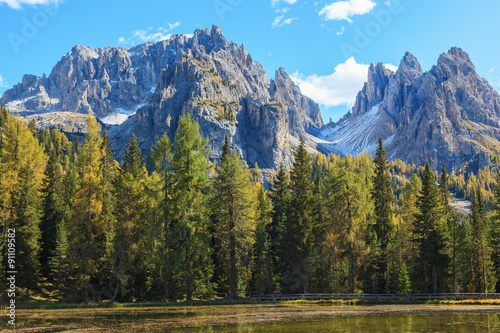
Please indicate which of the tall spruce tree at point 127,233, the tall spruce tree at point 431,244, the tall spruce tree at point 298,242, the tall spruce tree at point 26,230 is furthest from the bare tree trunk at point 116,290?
the tall spruce tree at point 431,244

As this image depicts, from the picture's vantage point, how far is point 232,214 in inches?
1630

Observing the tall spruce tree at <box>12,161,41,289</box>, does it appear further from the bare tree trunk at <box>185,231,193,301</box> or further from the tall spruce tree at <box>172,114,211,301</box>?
the bare tree trunk at <box>185,231,193,301</box>

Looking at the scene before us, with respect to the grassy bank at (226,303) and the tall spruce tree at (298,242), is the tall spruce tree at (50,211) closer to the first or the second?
the grassy bank at (226,303)

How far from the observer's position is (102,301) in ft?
125

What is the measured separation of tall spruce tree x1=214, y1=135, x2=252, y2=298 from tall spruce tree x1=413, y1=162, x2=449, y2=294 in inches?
802

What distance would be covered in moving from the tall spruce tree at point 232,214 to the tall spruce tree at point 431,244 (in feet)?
66.8

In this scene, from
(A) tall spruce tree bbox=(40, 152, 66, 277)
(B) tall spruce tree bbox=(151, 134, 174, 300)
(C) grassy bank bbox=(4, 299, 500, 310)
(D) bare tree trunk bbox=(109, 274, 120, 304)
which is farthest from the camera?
(A) tall spruce tree bbox=(40, 152, 66, 277)

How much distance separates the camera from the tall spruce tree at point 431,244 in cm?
4400

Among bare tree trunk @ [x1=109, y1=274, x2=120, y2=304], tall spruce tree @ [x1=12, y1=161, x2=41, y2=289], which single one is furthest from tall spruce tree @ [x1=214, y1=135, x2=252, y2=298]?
tall spruce tree @ [x1=12, y1=161, x2=41, y2=289]

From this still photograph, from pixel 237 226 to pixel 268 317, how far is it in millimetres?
15353

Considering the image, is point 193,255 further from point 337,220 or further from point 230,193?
point 337,220

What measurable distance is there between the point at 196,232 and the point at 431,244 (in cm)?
2686

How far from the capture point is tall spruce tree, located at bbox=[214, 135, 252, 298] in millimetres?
40875

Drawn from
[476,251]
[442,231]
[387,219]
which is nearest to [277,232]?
[387,219]
